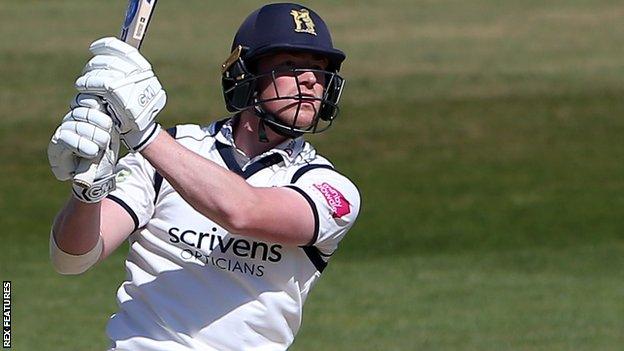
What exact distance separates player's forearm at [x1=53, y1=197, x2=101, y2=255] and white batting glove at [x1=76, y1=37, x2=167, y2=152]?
1.25 ft

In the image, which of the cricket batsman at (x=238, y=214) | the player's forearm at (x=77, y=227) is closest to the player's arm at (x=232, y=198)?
the cricket batsman at (x=238, y=214)

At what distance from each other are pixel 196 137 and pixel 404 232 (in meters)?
9.79

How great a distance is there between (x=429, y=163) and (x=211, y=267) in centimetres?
1327

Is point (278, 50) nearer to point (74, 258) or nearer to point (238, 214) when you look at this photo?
point (238, 214)

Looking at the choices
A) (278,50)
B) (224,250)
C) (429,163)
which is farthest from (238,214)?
(429,163)

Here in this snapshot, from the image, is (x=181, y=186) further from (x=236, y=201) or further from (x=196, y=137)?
(x=196, y=137)

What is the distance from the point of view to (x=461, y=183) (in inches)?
646

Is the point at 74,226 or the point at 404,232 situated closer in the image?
the point at 74,226

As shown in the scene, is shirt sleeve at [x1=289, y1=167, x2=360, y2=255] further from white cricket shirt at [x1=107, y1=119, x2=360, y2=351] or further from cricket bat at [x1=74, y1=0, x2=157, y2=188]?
cricket bat at [x1=74, y1=0, x2=157, y2=188]

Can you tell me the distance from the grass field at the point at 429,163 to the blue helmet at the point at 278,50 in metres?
4.73

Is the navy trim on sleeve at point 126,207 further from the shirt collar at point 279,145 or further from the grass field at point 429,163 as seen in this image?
the grass field at point 429,163

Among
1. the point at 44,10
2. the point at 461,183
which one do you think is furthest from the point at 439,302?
the point at 44,10

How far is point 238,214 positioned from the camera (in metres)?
4.09

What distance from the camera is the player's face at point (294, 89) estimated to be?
4.47 meters
